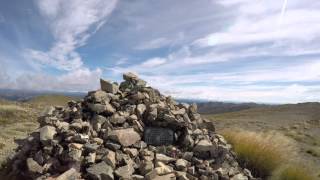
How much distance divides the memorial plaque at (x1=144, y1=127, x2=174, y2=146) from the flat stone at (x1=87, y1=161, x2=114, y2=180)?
235cm

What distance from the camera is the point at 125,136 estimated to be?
41.1 feet

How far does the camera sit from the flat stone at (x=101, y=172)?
35.3 feet

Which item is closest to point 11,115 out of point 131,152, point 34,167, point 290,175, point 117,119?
point 117,119

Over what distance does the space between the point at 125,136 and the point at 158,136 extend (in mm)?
1210

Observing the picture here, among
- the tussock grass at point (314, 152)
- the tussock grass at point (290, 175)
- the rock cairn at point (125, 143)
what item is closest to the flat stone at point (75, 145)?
the rock cairn at point (125, 143)

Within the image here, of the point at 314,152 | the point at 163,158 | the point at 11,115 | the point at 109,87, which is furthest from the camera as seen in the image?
the point at 11,115

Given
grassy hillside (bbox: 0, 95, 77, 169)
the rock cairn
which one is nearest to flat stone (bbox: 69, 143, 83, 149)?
Result: the rock cairn

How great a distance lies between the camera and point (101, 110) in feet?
45.2

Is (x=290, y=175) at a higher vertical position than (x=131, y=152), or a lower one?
lower

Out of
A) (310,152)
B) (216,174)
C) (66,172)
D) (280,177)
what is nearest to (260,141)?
(280,177)

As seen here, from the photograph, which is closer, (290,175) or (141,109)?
(290,175)

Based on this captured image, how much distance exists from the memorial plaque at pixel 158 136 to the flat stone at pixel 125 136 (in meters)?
0.40

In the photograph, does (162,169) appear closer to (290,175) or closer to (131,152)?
(131,152)

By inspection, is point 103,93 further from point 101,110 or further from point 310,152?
point 310,152
